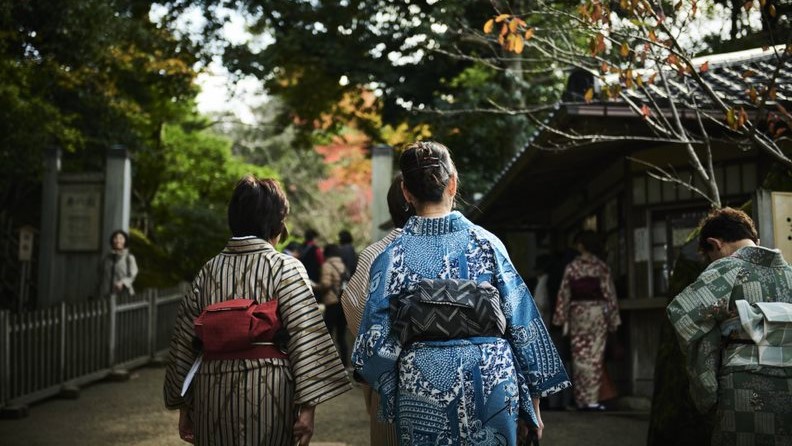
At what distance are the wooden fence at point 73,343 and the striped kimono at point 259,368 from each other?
542 cm

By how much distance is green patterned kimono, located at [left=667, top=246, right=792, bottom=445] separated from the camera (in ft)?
14.7

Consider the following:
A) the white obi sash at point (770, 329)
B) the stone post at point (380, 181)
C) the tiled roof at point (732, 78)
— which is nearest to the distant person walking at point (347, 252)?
the stone post at point (380, 181)

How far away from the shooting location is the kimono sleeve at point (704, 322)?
4578 millimetres

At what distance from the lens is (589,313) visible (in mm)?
10234

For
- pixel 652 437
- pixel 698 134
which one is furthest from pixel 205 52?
pixel 652 437

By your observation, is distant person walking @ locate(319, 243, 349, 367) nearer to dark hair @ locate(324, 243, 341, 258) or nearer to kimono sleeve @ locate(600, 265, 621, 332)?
dark hair @ locate(324, 243, 341, 258)

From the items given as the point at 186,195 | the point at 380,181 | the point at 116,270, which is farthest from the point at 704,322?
the point at 186,195

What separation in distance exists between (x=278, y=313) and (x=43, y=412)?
623cm

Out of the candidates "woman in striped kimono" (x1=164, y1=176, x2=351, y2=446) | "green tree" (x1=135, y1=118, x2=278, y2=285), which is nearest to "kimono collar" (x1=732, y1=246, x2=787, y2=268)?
"woman in striped kimono" (x1=164, y1=176, x2=351, y2=446)

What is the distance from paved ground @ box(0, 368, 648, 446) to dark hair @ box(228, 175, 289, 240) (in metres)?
3.21

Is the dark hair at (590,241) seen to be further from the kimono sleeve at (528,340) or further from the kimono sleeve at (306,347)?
the kimono sleeve at (528,340)

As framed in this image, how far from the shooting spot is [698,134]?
9.06m

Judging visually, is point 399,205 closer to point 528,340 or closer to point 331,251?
point 528,340

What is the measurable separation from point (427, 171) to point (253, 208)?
36.8 inches
